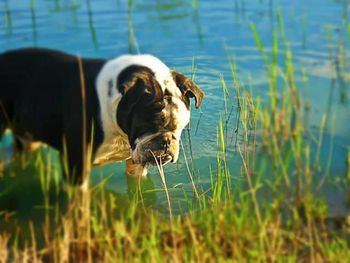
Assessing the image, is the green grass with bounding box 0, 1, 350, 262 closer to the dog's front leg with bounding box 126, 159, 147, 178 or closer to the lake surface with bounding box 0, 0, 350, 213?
the dog's front leg with bounding box 126, 159, 147, 178

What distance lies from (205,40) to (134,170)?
8.65 ft

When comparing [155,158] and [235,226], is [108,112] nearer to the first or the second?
[155,158]

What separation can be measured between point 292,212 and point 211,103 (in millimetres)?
A: 1960

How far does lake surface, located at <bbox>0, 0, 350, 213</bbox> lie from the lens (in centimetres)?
423

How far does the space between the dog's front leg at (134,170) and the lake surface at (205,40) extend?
87 mm

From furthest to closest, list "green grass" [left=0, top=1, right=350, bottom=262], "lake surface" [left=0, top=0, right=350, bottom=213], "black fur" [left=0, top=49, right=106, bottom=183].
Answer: "lake surface" [left=0, top=0, right=350, bottom=213] → "black fur" [left=0, top=49, right=106, bottom=183] → "green grass" [left=0, top=1, right=350, bottom=262]

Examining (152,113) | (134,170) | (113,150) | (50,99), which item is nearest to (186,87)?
(152,113)

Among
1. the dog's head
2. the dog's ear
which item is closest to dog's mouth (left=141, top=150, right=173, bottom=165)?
the dog's head

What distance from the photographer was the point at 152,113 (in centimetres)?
326

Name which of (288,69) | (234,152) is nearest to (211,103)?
(234,152)

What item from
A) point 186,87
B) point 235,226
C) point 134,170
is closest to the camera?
point 235,226

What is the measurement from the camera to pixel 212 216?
115 inches

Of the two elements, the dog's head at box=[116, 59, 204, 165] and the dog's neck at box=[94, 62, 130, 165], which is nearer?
the dog's head at box=[116, 59, 204, 165]

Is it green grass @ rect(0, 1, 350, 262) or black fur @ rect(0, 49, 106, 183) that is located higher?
black fur @ rect(0, 49, 106, 183)
